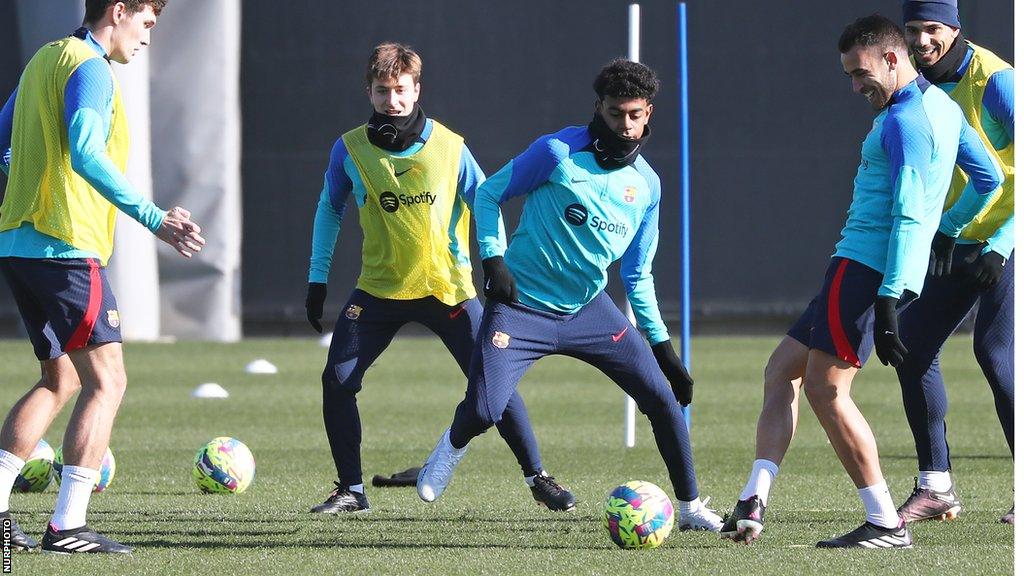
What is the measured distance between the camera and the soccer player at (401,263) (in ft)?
A: 22.6

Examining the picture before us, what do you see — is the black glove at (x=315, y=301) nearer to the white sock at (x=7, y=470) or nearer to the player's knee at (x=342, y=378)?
the player's knee at (x=342, y=378)

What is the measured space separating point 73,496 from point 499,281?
5.61 feet

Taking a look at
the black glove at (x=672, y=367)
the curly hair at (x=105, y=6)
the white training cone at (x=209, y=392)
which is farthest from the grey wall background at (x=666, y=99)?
the curly hair at (x=105, y=6)

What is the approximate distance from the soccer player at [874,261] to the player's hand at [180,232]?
2.19 m

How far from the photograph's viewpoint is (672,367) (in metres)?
6.27

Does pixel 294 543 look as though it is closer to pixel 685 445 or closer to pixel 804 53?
pixel 685 445

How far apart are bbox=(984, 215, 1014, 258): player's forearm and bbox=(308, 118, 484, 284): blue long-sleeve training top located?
2.16 meters

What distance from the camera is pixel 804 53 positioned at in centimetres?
1884

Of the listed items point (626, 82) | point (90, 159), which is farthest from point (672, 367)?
point (90, 159)

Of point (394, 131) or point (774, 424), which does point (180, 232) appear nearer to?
point (394, 131)

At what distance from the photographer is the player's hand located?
5363mm

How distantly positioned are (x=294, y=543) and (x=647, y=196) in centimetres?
188

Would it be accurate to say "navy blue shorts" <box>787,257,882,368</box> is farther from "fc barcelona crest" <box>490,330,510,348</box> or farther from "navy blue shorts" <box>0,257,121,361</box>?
"navy blue shorts" <box>0,257,121,361</box>

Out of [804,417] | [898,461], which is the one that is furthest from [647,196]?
[804,417]
